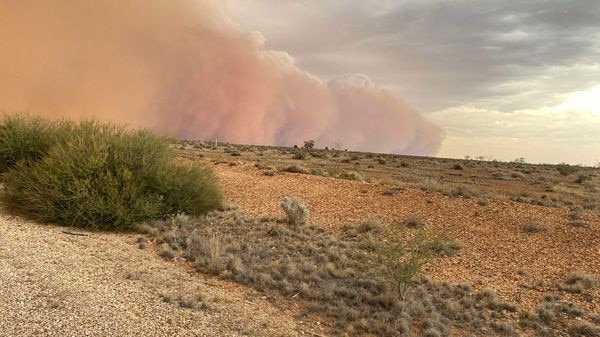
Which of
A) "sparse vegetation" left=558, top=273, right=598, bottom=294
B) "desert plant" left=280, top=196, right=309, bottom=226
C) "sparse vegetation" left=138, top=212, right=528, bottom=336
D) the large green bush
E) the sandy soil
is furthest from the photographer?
"desert plant" left=280, top=196, right=309, bottom=226

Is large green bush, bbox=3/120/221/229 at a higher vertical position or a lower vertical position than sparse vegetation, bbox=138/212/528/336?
higher

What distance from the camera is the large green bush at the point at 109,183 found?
13.9m

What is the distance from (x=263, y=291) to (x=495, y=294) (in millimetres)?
4973

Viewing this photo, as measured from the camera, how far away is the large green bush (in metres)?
13.9

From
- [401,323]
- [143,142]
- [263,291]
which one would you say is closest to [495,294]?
[401,323]

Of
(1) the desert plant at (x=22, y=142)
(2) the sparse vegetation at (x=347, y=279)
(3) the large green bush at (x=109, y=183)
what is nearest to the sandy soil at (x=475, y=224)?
(2) the sparse vegetation at (x=347, y=279)

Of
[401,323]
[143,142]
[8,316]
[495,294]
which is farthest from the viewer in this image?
[143,142]

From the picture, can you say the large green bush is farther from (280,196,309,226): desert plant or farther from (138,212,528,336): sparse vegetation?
(280,196,309,226): desert plant

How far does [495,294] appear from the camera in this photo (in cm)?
1069

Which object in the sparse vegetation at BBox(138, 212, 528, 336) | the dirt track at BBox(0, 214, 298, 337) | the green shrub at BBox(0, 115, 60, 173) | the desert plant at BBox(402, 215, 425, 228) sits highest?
the green shrub at BBox(0, 115, 60, 173)

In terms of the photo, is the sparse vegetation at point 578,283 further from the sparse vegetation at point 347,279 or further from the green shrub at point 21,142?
the green shrub at point 21,142

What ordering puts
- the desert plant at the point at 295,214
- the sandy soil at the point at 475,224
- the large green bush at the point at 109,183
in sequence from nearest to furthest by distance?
the sandy soil at the point at 475,224 < the large green bush at the point at 109,183 < the desert plant at the point at 295,214

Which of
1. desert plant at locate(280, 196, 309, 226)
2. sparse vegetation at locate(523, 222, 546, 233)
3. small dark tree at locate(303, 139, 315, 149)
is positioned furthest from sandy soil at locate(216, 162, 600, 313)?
small dark tree at locate(303, 139, 315, 149)

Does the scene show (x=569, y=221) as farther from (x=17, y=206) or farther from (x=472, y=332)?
(x=17, y=206)
